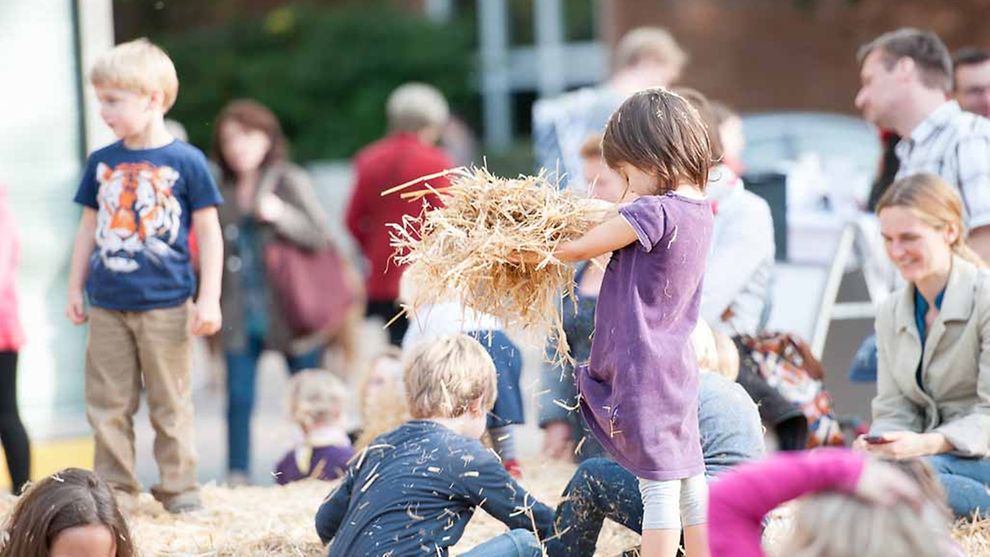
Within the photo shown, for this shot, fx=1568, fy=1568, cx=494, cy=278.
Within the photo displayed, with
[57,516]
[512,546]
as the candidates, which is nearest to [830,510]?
[512,546]

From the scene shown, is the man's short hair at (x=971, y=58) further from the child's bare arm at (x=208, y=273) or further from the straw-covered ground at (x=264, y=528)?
the child's bare arm at (x=208, y=273)

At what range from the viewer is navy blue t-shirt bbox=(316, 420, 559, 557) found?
199 inches

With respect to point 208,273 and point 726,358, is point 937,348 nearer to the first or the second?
point 726,358

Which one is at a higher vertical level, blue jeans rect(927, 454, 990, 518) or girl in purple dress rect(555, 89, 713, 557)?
girl in purple dress rect(555, 89, 713, 557)

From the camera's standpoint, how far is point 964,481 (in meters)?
5.84

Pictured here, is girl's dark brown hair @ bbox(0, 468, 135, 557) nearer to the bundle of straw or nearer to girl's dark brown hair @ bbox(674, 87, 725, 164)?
the bundle of straw

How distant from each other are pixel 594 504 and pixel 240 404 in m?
4.37

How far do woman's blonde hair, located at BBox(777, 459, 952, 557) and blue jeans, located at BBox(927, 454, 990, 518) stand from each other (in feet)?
8.68

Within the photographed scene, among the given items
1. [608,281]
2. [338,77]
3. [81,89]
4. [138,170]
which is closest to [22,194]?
[81,89]

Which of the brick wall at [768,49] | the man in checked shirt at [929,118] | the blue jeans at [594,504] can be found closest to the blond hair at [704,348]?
the blue jeans at [594,504]

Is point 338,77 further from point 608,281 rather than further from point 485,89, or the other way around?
point 608,281

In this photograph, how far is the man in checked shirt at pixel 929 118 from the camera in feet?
22.2

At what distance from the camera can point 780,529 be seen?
5637 mm

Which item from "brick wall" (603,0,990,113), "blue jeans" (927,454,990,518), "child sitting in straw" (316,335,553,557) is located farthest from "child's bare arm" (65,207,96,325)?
"brick wall" (603,0,990,113)
